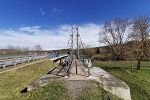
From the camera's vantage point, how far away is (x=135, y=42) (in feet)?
45.1

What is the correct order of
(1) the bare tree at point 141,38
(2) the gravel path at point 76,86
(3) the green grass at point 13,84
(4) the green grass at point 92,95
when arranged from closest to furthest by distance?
(4) the green grass at point 92,95, (2) the gravel path at point 76,86, (3) the green grass at point 13,84, (1) the bare tree at point 141,38

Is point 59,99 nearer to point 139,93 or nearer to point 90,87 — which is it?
point 90,87

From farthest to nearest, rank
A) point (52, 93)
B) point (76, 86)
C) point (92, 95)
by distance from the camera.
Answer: point (76, 86), point (52, 93), point (92, 95)

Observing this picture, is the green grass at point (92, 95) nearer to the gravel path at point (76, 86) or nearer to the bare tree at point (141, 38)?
the gravel path at point (76, 86)

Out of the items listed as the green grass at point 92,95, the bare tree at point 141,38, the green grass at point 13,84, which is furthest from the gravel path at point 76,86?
the bare tree at point 141,38

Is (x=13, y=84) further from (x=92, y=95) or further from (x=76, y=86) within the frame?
(x=92, y=95)

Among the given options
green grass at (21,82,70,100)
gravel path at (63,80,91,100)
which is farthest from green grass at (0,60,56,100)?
gravel path at (63,80,91,100)

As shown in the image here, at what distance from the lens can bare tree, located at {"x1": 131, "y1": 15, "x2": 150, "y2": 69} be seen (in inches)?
516

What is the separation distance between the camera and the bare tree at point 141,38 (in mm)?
13105

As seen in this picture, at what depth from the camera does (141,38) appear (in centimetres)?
1361

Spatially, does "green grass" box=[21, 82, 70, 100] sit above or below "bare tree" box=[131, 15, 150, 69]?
below

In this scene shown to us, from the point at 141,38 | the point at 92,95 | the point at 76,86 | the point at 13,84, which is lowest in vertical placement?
the point at 13,84

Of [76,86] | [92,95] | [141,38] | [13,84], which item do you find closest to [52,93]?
[76,86]

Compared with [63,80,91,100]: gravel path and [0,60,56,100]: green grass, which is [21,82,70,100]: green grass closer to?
[63,80,91,100]: gravel path
